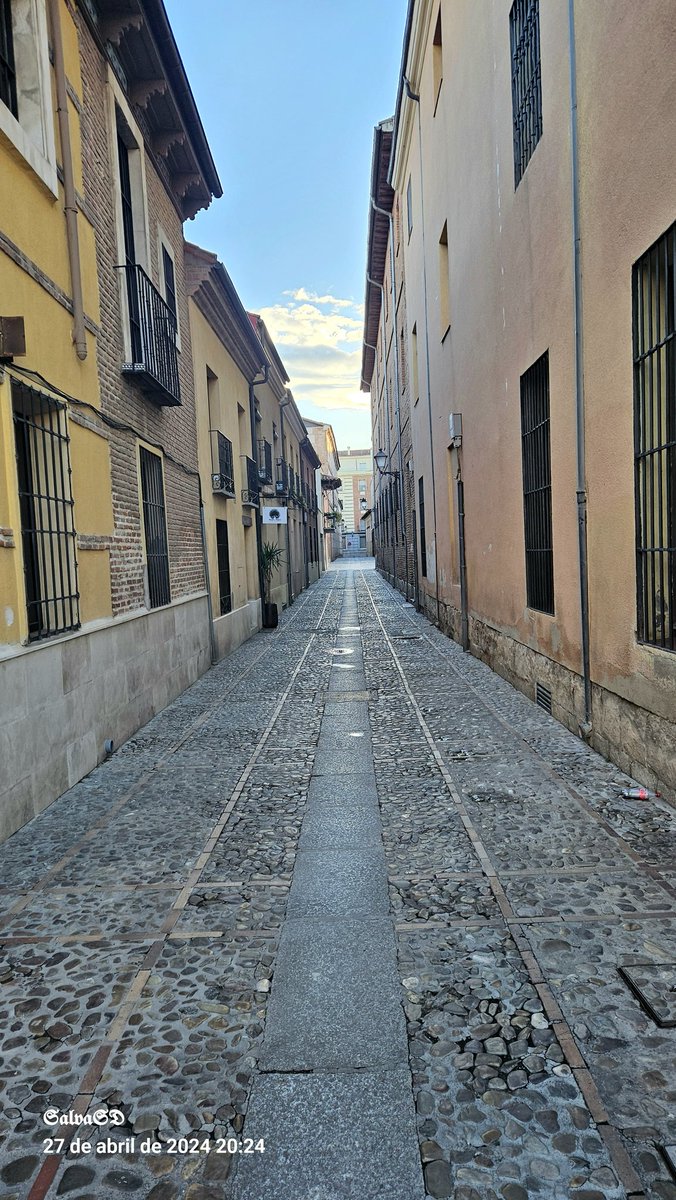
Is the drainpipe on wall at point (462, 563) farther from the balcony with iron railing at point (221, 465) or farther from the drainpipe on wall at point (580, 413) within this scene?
the drainpipe on wall at point (580, 413)

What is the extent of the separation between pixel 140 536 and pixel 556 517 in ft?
12.4

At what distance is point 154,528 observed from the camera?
752 centimetres

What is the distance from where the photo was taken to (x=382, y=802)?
14.1ft

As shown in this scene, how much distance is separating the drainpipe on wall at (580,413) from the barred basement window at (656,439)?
0.84m

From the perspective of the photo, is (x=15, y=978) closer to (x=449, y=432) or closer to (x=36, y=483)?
(x=36, y=483)

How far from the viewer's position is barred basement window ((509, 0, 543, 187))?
5.86 metres

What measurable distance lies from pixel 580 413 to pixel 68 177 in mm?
3951

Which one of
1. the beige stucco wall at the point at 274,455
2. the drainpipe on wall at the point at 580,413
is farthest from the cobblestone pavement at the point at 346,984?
the beige stucco wall at the point at 274,455

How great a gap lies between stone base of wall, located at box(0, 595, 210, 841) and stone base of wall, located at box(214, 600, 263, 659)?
2.81 m

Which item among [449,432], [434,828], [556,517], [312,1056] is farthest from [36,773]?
[449,432]

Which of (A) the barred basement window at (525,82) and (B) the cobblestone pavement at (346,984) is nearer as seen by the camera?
(B) the cobblestone pavement at (346,984)

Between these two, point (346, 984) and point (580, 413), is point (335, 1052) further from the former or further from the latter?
point (580, 413)

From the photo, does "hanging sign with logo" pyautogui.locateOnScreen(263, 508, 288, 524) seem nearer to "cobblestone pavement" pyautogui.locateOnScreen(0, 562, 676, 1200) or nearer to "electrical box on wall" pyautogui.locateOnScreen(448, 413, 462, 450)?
"electrical box on wall" pyautogui.locateOnScreen(448, 413, 462, 450)

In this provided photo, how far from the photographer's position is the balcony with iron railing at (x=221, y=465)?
10.8m
